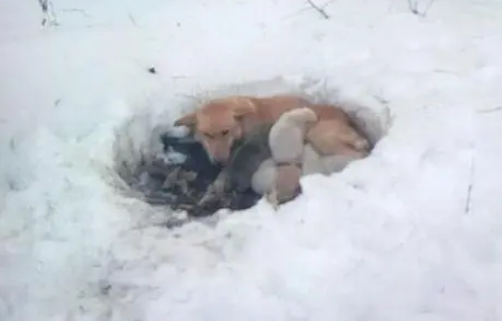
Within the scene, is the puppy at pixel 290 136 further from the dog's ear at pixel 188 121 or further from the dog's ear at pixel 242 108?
the dog's ear at pixel 188 121

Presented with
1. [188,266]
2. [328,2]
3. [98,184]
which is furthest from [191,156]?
[328,2]

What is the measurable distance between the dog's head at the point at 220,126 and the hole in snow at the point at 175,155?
0.20 ft

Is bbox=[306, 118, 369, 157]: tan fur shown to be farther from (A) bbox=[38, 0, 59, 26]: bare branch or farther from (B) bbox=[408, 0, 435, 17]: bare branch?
(A) bbox=[38, 0, 59, 26]: bare branch

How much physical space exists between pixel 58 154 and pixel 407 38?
1395mm

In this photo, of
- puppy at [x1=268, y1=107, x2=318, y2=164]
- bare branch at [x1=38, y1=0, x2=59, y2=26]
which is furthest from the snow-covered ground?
puppy at [x1=268, y1=107, x2=318, y2=164]

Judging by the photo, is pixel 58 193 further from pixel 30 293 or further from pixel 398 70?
pixel 398 70

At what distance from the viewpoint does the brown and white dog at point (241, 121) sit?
9.96 feet

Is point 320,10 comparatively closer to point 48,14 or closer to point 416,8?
point 416,8

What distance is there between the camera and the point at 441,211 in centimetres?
265

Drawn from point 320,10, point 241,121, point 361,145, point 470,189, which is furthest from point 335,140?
point 320,10

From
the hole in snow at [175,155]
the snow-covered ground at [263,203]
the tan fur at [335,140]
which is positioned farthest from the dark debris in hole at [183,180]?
the tan fur at [335,140]

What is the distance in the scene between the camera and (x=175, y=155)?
10.5 ft

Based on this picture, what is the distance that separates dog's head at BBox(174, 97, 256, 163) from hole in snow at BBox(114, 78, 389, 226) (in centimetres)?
6

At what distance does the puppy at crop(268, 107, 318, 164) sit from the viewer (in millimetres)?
3004
